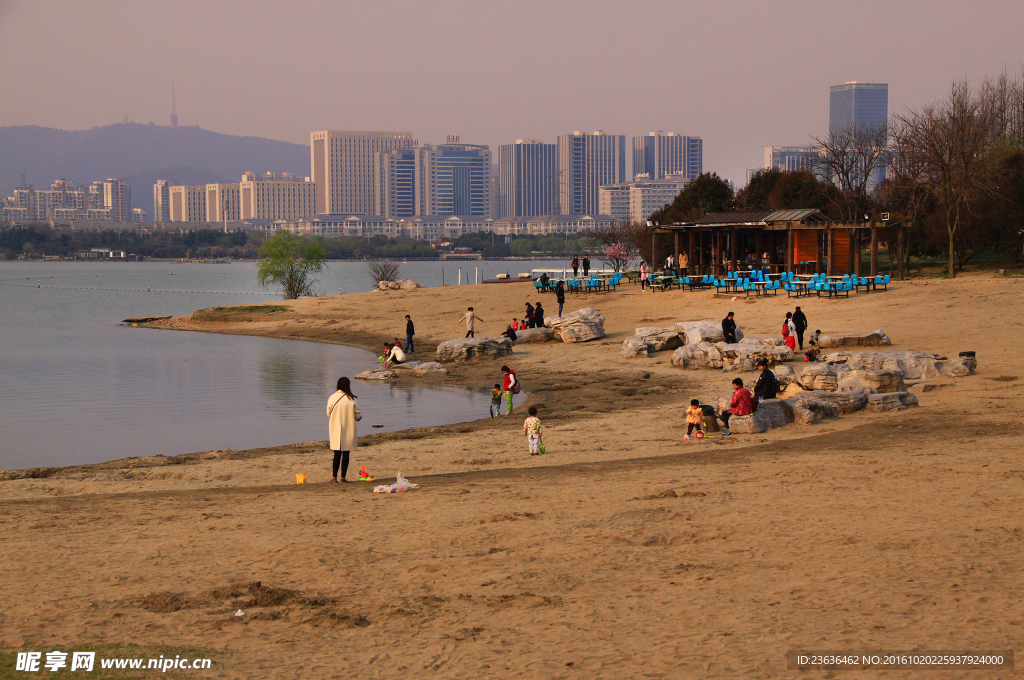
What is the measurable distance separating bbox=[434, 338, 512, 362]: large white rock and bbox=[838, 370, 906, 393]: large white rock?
14.0 metres

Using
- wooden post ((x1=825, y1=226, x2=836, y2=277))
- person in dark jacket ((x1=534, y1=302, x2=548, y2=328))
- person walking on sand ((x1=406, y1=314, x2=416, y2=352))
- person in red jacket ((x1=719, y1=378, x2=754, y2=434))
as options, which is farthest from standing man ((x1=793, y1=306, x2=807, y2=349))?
wooden post ((x1=825, y1=226, x2=836, y2=277))

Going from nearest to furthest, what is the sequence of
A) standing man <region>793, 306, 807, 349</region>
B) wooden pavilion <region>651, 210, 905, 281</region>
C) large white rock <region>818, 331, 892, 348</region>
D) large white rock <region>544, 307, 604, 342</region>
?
large white rock <region>818, 331, 892, 348</region>
standing man <region>793, 306, 807, 349</region>
large white rock <region>544, 307, 604, 342</region>
wooden pavilion <region>651, 210, 905, 281</region>

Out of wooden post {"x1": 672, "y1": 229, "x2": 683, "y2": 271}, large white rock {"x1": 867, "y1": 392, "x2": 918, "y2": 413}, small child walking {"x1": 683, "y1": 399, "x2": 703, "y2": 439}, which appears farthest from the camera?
wooden post {"x1": 672, "y1": 229, "x2": 683, "y2": 271}

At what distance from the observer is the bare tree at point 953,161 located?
3869 centimetres

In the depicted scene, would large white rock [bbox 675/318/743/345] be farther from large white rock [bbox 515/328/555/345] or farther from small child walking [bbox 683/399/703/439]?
small child walking [bbox 683/399/703/439]

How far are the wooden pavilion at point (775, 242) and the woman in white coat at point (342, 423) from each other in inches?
Result: 1179

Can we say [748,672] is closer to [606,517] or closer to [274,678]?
[274,678]

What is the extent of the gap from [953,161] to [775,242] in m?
8.86

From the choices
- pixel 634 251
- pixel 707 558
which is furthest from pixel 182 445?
pixel 634 251

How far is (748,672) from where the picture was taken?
5.78 meters

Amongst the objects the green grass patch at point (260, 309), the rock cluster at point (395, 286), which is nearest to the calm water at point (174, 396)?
the green grass patch at point (260, 309)

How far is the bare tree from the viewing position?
38688 millimetres

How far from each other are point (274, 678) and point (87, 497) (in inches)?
271

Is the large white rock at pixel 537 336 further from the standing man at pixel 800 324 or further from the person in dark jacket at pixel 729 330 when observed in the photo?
the standing man at pixel 800 324
